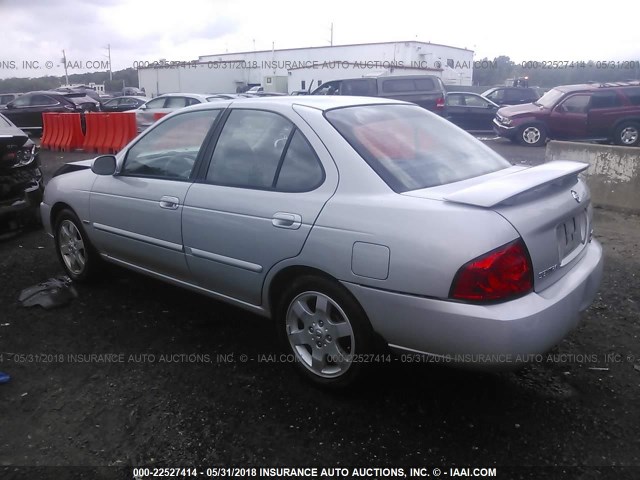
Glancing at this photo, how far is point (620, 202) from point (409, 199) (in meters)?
5.45

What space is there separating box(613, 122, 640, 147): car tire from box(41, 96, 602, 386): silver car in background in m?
12.6

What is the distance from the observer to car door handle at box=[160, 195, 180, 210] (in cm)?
360

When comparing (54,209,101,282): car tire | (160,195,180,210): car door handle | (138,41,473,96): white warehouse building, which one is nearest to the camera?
(160,195,180,210): car door handle

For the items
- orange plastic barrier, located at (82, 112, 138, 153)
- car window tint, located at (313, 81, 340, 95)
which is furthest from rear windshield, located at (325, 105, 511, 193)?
car window tint, located at (313, 81, 340, 95)

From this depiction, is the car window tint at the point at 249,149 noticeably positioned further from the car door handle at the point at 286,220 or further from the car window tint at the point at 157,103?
the car window tint at the point at 157,103

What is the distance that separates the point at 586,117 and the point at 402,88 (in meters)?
5.19

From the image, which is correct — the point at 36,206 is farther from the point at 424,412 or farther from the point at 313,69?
the point at 313,69

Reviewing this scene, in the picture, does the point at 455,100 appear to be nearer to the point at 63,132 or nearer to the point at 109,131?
Result: the point at 109,131

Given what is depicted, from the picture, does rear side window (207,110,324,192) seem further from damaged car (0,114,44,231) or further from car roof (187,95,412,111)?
damaged car (0,114,44,231)

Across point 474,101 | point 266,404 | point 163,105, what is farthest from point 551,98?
point 266,404

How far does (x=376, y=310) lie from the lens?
2672mm

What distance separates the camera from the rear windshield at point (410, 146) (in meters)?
2.92

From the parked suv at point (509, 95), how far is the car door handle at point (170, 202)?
62.7 ft

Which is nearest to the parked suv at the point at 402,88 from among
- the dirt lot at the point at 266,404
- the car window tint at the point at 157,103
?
the car window tint at the point at 157,103
